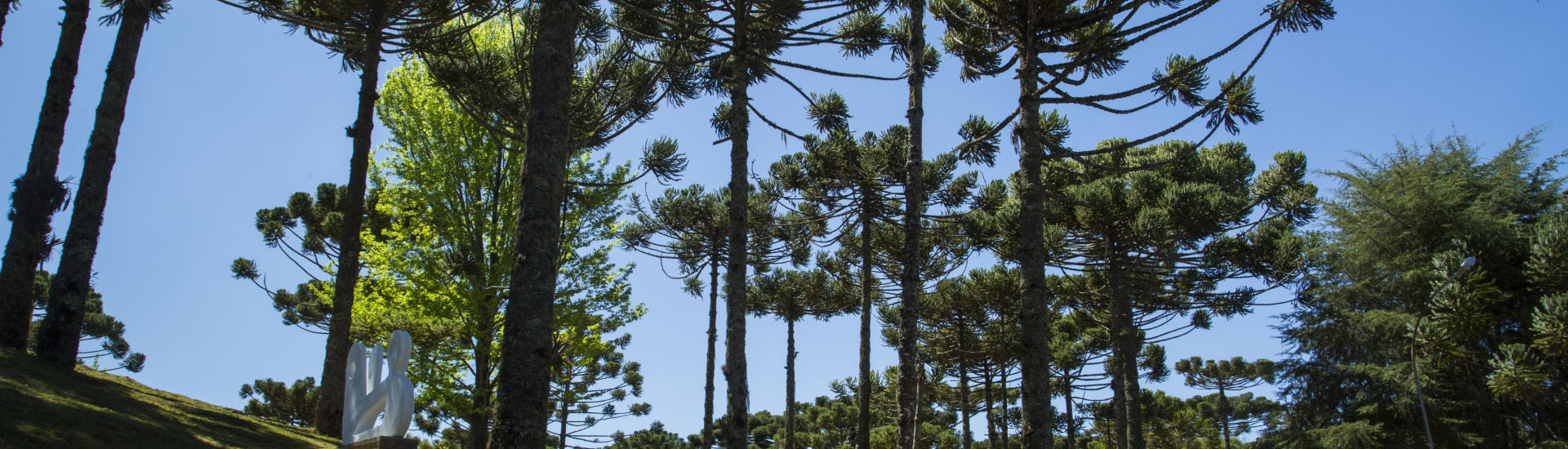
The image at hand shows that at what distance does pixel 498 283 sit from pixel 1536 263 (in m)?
21.6

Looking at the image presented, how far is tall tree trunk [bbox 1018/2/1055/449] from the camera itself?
8.50m

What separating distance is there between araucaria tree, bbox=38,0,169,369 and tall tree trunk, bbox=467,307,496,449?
211 inches

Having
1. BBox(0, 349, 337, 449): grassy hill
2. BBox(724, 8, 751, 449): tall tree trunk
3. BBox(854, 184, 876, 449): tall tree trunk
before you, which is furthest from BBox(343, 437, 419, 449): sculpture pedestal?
BBox(854, 184, 876, 449): tall tree trunk

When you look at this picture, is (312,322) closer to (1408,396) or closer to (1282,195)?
(1282,195)

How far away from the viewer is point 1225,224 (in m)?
18.6

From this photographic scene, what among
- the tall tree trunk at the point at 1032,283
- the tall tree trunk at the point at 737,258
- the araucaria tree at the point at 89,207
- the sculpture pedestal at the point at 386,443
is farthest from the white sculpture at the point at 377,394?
the tall tree trunk at the point at 1032,283

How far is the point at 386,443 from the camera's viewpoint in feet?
26.4

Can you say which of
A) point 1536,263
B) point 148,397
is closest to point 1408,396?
point 1536,263

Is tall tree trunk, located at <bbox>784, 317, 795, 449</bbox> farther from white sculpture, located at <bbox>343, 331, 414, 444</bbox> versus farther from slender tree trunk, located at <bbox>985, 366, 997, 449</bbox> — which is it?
white sculpture, located at <bbox>343, 331, 414, 444</bbox>

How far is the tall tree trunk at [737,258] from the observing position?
10.3 m

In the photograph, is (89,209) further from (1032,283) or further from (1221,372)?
(1221,372)

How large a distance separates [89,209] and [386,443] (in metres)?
7.60

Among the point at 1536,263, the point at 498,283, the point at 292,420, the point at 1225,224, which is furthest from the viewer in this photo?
the point at 292,420

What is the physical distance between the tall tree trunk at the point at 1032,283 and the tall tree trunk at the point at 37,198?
42.7ft
